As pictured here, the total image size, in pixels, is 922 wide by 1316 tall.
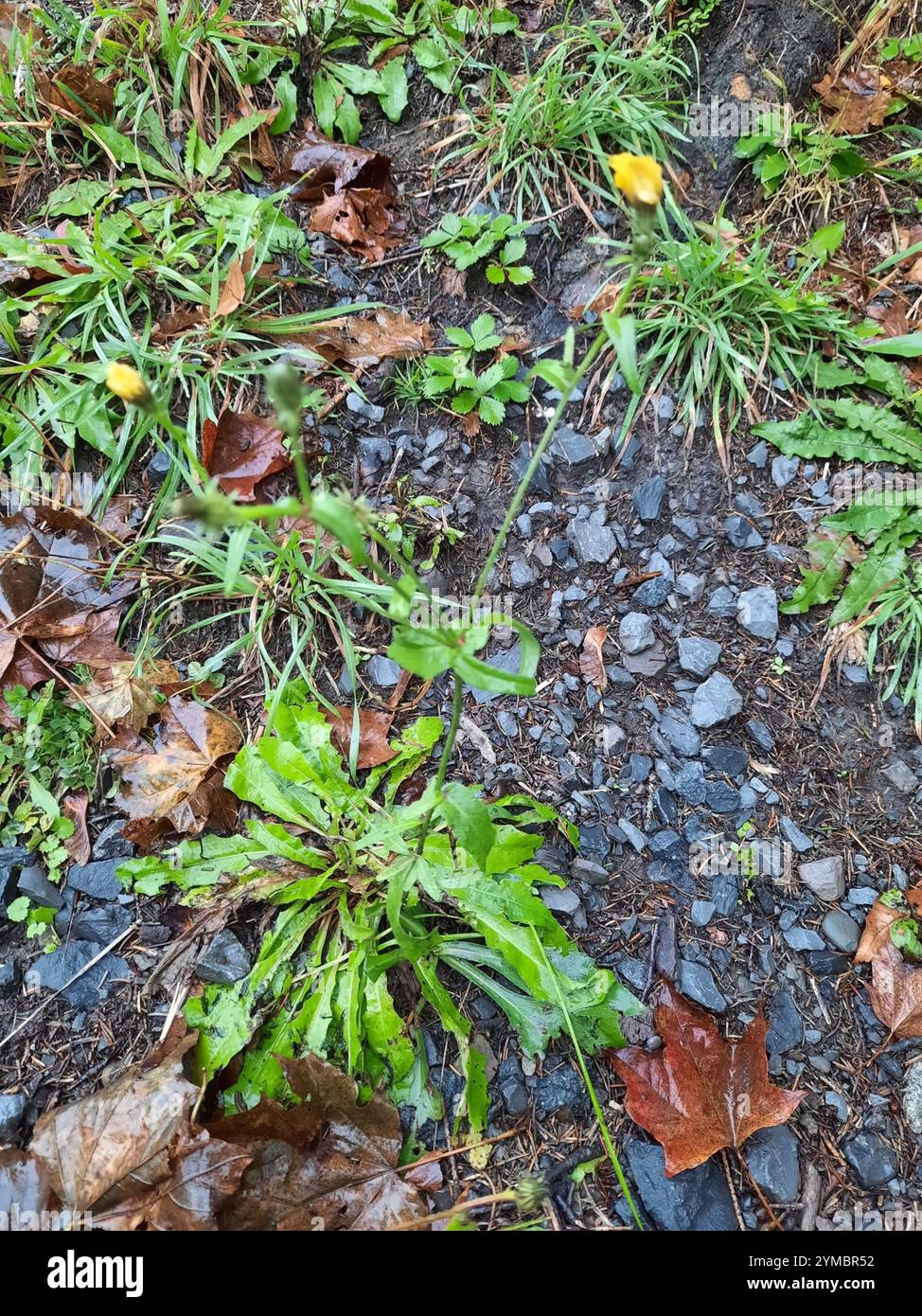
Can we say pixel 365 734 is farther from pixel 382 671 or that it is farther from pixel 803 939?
pixel 803 939

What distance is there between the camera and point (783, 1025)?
6.48 ft

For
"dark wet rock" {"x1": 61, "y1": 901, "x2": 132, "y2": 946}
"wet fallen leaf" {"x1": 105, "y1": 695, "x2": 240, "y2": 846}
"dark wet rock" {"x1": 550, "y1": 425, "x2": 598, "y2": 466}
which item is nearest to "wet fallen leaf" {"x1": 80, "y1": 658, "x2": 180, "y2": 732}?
"wet fallen leaf" {"x1": 105, "y1": 695, "x2": 240, "y2": 846}

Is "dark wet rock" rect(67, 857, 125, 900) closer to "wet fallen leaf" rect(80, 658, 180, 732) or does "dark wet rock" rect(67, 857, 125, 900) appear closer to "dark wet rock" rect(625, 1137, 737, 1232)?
"wet fallen leaf" rect(80, 658, 180, 732)

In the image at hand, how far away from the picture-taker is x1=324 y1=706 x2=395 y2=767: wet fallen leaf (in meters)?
2.19

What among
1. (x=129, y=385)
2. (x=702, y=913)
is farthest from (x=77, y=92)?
(x=702, y=913)

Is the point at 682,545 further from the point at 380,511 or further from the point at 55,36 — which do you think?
the point at 55,36

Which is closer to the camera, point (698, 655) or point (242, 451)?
point (698, 655)

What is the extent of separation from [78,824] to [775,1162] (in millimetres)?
1916

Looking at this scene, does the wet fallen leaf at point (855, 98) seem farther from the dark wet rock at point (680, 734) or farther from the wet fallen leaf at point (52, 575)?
the wet fallen leaf at point (52, 575)

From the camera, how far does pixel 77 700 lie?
2174mm

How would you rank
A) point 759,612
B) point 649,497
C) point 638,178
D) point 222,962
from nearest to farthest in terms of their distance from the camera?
point 638,178, point 222,962, point 759,612, point 649,497

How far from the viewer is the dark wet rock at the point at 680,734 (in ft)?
7.34
